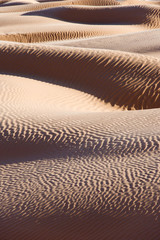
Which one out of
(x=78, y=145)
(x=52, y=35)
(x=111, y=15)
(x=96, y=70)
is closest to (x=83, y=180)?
(x=78, y=145)

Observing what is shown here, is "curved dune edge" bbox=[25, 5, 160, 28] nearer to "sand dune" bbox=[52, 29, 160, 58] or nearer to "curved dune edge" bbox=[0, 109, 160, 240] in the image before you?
"sand dune" bbox=[52, 29, 160, 58]

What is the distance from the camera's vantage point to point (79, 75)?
30.0 ft

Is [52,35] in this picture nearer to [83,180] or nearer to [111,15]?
[111,15]

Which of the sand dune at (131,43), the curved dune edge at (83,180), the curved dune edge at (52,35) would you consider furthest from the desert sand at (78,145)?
the curved dune edge at (52,35)

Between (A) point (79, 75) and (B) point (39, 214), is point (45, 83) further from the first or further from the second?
(B) point (39, 214)

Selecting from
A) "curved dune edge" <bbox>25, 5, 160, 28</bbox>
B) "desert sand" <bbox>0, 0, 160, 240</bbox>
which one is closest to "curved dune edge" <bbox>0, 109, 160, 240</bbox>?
"desert sand" <bbox>0, 0, 160, 240</bbox>

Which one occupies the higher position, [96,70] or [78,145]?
[96,70]

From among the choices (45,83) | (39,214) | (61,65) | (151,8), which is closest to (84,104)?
(45,83)

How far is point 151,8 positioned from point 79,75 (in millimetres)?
12747

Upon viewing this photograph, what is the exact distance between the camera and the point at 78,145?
4.73 meters

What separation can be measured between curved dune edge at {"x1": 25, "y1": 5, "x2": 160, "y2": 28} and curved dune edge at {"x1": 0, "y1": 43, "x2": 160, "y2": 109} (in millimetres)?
10160

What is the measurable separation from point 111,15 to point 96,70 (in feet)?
37.9

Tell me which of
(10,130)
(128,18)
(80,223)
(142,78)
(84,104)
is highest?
(128,18)

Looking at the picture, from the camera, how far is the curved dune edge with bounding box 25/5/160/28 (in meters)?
19.7
